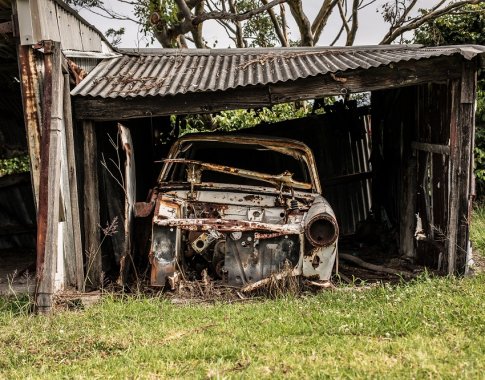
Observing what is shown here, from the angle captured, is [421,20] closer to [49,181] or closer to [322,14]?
[322,14]

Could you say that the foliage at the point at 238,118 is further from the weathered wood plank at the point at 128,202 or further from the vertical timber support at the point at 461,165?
the vertical timber support at the point at 461,165

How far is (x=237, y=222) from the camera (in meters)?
6.23

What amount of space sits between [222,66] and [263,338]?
184 inches

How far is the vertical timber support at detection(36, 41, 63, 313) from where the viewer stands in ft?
18.8

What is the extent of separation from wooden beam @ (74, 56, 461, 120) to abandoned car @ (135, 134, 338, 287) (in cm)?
46

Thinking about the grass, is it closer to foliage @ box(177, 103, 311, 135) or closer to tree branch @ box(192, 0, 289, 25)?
Answer: foliage @ box(177, 103, 311, 135)

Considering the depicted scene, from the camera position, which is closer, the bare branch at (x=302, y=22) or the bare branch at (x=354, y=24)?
the bare branch at (x=302, y=22)

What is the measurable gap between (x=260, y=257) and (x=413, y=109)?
3.51 m

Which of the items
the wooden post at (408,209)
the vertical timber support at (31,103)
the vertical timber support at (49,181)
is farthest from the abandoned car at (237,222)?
the wooden post at (408,209)

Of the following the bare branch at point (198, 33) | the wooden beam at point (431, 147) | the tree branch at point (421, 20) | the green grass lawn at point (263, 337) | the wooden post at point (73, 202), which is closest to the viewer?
the green grass lawn at point (263, 337)

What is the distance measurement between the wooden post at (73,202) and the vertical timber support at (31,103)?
35 centimetres

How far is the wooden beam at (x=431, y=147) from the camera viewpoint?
694 centimetres

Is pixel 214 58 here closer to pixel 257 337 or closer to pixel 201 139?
pixel 201 139

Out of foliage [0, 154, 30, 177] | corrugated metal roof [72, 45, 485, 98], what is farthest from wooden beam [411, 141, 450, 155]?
foliage [0, 154, 30, 177]
